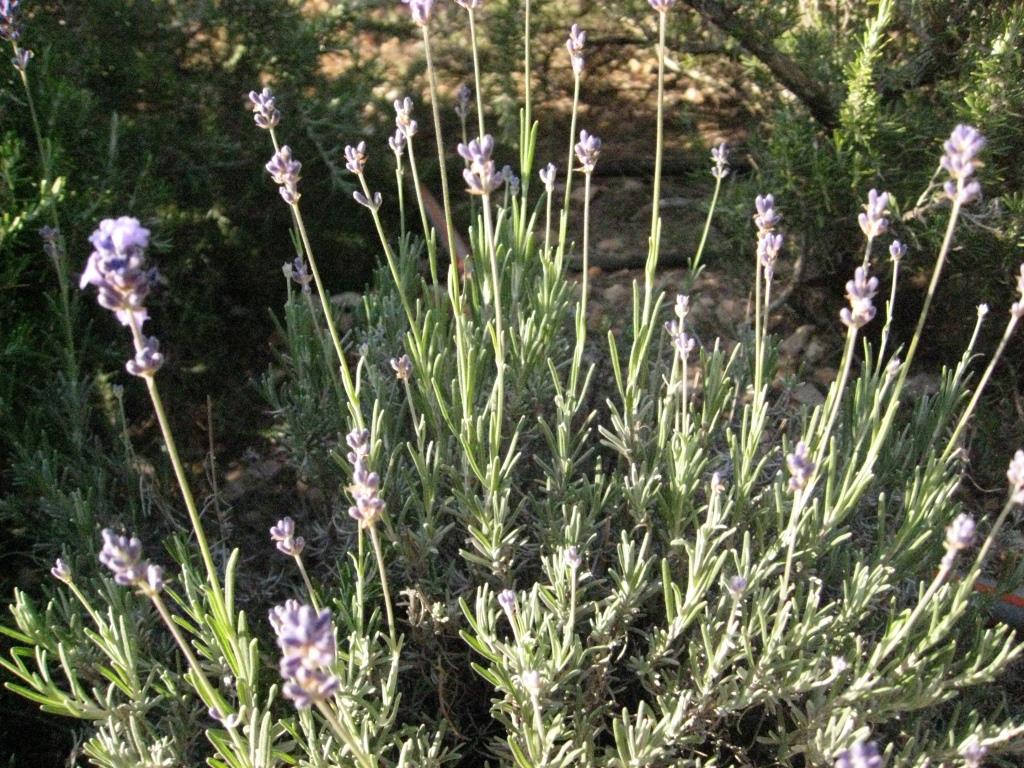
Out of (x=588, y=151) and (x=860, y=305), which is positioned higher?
(x=588, y=151)

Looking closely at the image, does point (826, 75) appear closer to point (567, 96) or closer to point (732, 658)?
point (567, 96)

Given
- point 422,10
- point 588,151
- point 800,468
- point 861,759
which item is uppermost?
point 422,10

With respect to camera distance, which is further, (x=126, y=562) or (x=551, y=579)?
(x=551, y=579)

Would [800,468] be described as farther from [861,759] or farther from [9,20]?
[9,20]

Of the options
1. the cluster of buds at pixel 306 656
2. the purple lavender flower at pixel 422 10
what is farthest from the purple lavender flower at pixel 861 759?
the purple lavender flower at pixel 422 10

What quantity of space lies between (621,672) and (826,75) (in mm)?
1804

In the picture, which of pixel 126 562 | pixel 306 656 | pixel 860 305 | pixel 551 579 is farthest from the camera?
pixel 551 579

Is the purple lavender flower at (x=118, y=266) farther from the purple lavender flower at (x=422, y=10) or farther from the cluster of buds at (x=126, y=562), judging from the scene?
the purple lavender flower at (x=422, y=10)

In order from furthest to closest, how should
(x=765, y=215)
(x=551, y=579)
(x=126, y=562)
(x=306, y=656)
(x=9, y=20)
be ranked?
(x=9, y=20)
(x=551, y=579)
(x=765, y=215)
(x=126, y=562)
(x=306, y=656)

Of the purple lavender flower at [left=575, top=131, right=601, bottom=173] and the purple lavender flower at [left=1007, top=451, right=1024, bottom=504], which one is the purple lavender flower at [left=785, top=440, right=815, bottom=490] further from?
the purple lavender flower at [left=575, top=131, right=601, bottom=173]

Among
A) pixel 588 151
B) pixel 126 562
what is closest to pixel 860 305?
pixel 588 151

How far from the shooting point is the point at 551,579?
6.30 feet

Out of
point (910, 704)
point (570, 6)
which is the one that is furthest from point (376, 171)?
point (910, 704)

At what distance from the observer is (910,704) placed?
1767 mm
